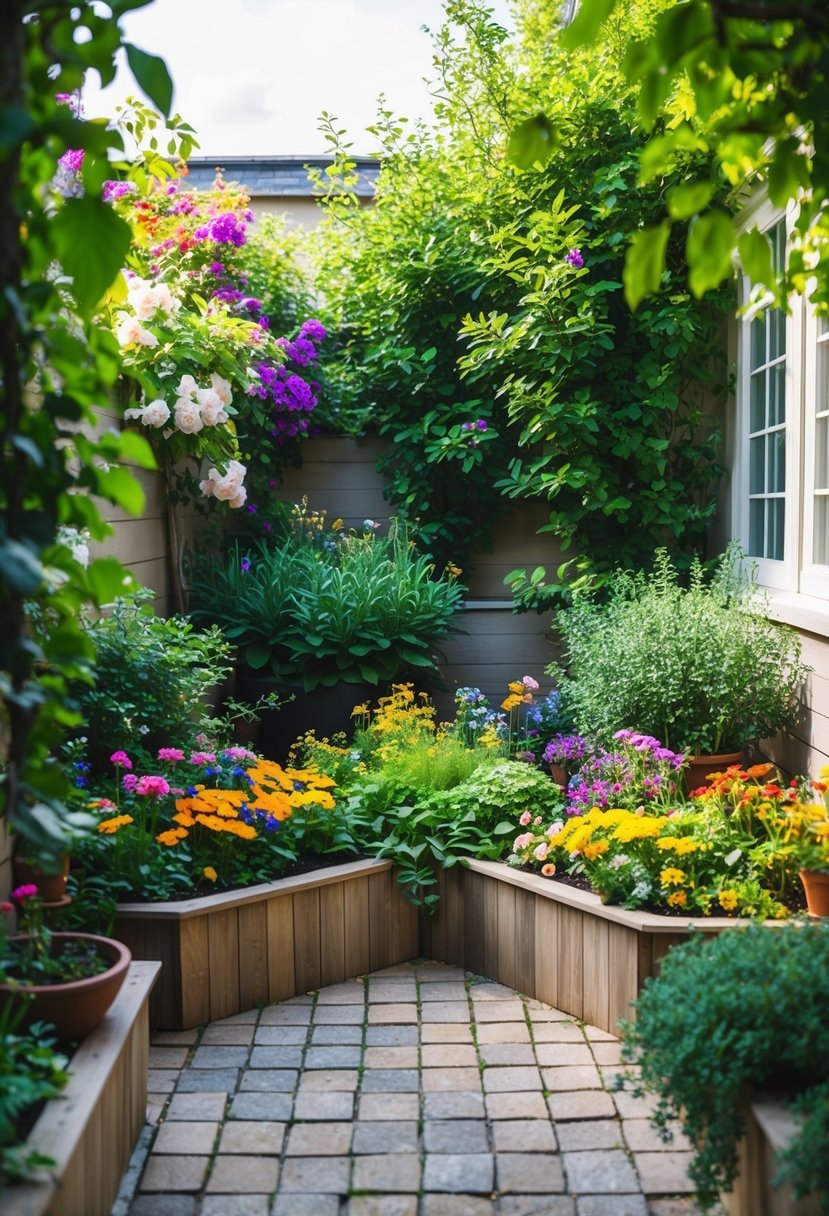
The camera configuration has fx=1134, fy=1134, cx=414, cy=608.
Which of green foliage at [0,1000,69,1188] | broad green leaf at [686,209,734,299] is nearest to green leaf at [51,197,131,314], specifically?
broad green leaf at [686,209,734,299]

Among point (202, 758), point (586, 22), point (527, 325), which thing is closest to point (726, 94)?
point (586, 22)

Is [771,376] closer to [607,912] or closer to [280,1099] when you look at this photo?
[607,912]

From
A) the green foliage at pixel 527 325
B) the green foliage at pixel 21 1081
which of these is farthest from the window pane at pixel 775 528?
the green foliage at pixel 21 1081

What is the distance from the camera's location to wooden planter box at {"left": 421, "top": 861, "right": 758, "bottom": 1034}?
303 centimetres

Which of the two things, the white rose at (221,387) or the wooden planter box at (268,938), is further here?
the white rose at (221,387)

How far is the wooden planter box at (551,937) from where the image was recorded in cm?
303

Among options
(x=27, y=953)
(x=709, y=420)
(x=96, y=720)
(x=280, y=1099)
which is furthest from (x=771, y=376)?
(x=27, y=953)

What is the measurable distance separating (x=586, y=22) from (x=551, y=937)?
249cm

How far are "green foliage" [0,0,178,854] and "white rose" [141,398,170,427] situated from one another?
282 centimetres

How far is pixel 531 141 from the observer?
1763 millimetres

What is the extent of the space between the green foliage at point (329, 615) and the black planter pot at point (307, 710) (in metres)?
0.06

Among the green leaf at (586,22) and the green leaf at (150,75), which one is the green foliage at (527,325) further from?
the green leaf at (150,75)

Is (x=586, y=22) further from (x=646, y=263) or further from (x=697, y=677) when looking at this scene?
(x=697, y=677)

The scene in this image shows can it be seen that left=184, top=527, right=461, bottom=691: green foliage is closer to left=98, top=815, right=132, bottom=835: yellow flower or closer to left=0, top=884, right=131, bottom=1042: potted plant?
left=98, top=815, right=132, bottom=835: yellow flower
